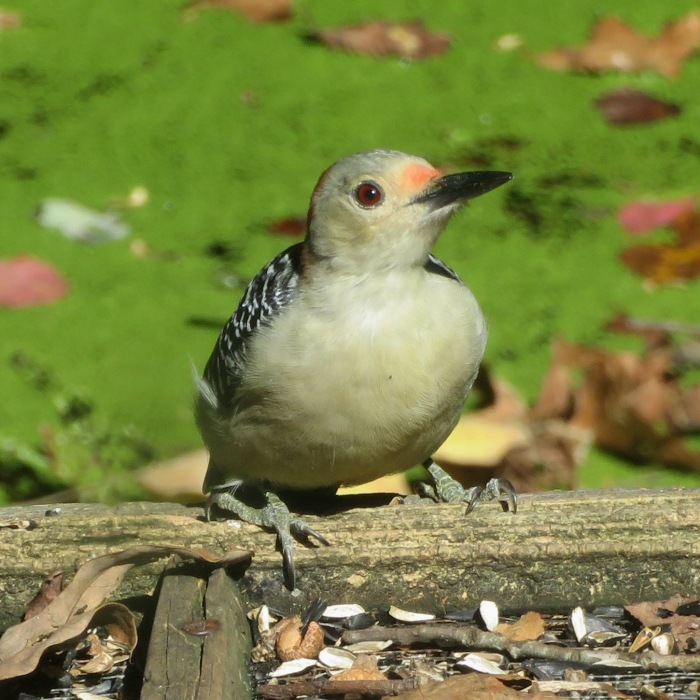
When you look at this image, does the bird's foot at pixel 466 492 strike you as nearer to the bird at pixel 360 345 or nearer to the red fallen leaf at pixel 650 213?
the bird at pixel 360 345

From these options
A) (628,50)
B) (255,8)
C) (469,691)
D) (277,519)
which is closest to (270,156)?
(255,8)

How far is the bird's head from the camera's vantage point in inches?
152

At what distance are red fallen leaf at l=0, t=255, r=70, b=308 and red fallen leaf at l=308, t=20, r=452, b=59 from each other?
2620mm

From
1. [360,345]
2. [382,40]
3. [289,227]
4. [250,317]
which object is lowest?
[360,345]

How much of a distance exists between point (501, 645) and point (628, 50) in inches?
227

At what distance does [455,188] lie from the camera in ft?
12.5

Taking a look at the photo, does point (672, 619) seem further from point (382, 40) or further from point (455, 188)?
point (382, 40)

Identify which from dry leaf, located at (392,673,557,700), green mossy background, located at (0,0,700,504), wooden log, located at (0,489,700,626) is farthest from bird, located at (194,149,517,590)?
green mossy background, located at (0,0,700,504)

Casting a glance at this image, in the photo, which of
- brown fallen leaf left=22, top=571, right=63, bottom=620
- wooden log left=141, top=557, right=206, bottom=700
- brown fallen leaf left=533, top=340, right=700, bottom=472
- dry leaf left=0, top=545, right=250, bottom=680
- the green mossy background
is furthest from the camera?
the green mossy background

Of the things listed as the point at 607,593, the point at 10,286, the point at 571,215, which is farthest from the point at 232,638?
the point at 571,215

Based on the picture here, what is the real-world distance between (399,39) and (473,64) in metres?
0.54

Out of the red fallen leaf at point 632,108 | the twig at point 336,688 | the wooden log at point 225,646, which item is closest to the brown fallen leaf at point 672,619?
the twig at point 336,688

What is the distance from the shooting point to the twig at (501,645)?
10.1 ft

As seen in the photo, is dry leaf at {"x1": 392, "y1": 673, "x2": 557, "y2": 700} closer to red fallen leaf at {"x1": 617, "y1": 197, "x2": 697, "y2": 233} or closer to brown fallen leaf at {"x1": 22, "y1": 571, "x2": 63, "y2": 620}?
brown fallen leaf at {"x1": 22, "y1": 571, "x2": 63, "y2": 620}
